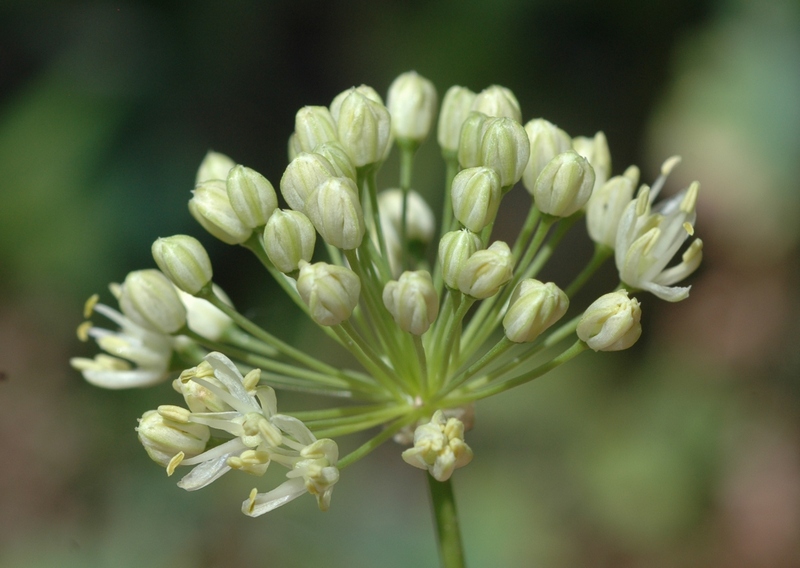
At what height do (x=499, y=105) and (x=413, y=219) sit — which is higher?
(x=499, y=105)

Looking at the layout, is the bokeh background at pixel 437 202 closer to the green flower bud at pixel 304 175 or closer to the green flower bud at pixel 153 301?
the green flower bud at pixel 153 301

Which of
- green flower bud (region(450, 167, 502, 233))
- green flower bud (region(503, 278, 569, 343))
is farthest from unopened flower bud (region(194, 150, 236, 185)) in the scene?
green flower bud (region(503, 278, 569, 343))

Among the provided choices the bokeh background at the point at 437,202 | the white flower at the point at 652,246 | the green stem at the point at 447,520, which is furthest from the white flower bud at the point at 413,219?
the bokeh background at the point at 437,202

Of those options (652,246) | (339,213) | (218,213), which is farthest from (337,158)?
(652,246)

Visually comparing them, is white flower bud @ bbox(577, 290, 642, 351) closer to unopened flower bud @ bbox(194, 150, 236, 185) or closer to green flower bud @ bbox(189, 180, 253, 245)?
green flower bud @ bbox(189, 180, 253, 245)

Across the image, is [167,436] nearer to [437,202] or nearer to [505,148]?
[505,148]
